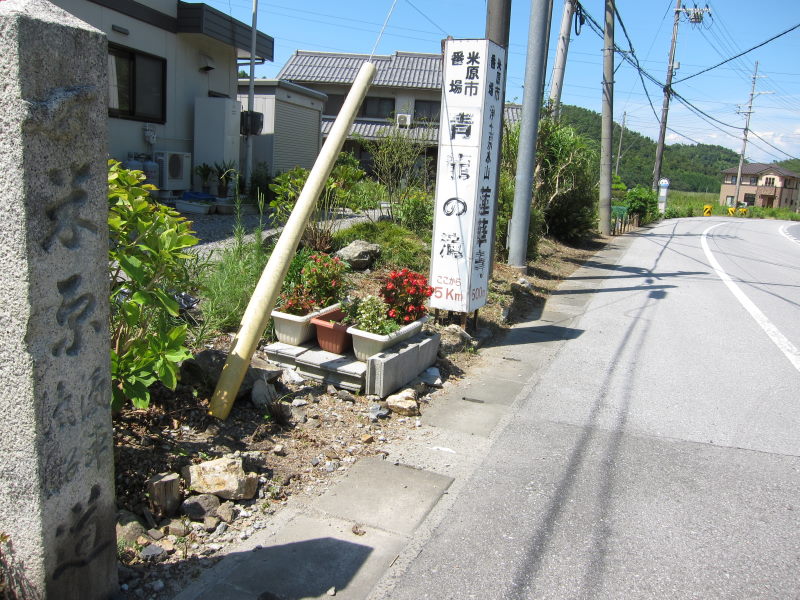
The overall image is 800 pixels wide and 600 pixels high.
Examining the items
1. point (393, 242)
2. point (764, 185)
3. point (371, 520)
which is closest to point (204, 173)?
point (393, 242)

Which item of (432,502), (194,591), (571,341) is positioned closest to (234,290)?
(432,502)

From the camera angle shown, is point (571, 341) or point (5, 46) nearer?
point (5, 46)

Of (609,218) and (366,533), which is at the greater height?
(609,218)

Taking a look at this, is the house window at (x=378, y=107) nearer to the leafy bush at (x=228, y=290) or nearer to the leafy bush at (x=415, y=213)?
the leafy bush at (x=415, y=213)

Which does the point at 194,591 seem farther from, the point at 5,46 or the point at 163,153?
the point at 163,153

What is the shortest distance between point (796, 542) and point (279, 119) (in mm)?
16737

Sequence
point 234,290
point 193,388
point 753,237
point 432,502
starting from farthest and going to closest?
point 753,237, point 234,290, point 193,388, point 432,502

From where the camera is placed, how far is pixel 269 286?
455 cm

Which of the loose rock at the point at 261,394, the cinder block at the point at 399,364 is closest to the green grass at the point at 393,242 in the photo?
the cinder block at the point at 399,364

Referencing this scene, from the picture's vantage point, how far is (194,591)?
2.92 metres

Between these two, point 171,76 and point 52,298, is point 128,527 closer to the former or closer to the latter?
point 52,298

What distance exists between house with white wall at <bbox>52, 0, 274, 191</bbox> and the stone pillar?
10316 millimetres

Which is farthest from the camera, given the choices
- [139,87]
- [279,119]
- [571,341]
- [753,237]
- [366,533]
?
[753,237]

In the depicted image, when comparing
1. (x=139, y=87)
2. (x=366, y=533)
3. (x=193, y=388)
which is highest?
(x=139, y=87)
